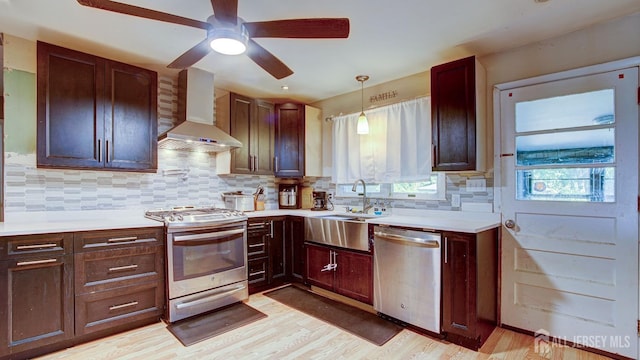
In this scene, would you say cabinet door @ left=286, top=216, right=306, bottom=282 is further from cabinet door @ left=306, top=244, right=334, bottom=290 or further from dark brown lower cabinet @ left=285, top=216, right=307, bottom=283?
cabinet door @ left=306, top=244, right=334, bottom=290

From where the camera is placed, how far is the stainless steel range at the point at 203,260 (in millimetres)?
2627

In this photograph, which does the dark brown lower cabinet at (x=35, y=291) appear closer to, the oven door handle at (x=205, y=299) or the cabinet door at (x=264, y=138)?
the oven door handle at (x=205, y=299)

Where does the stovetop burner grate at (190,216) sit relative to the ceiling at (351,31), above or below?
below

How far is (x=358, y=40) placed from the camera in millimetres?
2477

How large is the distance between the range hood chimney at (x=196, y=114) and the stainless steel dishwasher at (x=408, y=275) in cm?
186

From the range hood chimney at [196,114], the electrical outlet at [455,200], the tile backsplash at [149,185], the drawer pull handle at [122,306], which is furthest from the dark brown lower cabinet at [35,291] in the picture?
the electrical outlet at [455,200]

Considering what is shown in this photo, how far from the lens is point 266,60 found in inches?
85.0

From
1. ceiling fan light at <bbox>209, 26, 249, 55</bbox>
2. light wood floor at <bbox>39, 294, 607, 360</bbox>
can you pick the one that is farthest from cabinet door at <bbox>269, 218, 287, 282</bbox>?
ceiling fan light at <bbox>209, 26, 249, 55</bbox>

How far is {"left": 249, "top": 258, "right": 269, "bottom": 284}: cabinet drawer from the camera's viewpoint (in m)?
3.29

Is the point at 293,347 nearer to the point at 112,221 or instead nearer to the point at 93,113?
the point at 112,221

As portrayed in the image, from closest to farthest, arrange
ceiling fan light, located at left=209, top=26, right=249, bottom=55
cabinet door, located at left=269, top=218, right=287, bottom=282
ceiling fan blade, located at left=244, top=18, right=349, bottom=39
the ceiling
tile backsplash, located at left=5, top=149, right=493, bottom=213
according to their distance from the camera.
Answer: ceiling fan blade, located at left=244, top=18, right=349, bottom=39 → ceiling fan light, located at left=209, top=26, right=249, bottom=55 → the ceiling → tile backsplash, located at left=5, top=149, right=493, bottom=213 → cabinet door, located at left=269, top=218, right=287, bottom=282

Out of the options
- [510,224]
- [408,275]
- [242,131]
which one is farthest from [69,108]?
[510,224]

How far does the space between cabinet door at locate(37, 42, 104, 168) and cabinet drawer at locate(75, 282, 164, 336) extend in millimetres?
1098

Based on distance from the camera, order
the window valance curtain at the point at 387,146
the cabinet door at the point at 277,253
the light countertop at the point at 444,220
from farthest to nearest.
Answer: the cabinet door at the point at 277,253
the window valance curtain at the point at 387,146
the light countertop at the point at 444,220
